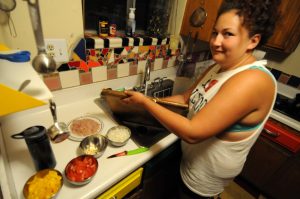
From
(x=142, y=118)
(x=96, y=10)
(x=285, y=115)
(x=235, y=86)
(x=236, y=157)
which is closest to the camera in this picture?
(x=235, y=86)

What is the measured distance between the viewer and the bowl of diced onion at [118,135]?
31.8 inches

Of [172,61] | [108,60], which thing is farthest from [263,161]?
[108,60]

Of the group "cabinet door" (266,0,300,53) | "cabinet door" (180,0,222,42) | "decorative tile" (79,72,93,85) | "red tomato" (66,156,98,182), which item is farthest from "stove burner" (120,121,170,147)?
"cabinet door" (266,0,300,53)

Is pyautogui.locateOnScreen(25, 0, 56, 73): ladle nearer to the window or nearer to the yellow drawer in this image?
the yellow drawer

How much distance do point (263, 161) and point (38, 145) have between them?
1.65m

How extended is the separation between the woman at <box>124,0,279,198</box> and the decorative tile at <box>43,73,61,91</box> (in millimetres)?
449

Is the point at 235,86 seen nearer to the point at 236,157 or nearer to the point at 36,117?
the point at 236,157

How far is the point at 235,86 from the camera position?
576 mm

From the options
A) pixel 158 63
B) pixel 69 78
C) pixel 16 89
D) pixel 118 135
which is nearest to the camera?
pixel 16 89

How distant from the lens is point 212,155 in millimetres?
767

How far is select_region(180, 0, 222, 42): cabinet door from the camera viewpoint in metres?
1.19

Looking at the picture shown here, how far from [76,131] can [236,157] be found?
0.76 meters

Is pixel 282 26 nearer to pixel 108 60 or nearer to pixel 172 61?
pixel 172 61

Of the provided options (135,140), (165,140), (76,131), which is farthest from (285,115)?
(76,131)
